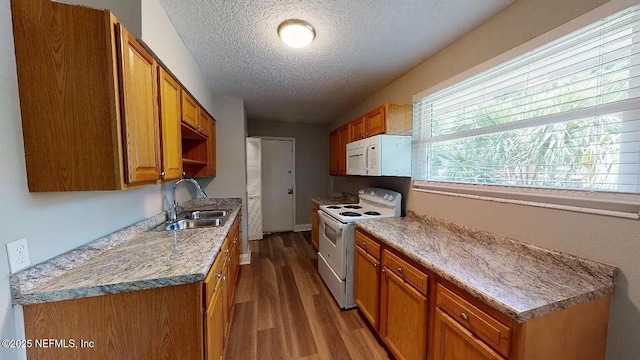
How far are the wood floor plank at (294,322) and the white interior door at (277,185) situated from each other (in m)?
2.20

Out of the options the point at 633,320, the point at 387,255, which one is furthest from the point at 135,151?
the point at 633,320

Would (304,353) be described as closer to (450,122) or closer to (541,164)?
(541,164)

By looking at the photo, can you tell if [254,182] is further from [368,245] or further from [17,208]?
[17,208]

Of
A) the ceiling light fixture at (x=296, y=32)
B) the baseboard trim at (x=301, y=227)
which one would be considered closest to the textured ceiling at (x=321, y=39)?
the ceiling light fixture at (x=296, y=32)

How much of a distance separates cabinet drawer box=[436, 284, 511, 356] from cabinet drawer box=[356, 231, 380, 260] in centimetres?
63

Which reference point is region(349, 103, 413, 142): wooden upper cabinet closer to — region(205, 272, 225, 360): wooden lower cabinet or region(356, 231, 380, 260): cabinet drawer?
region(356, 231, 380, 260): cabinet drawer

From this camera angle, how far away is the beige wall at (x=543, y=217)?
0.99 m

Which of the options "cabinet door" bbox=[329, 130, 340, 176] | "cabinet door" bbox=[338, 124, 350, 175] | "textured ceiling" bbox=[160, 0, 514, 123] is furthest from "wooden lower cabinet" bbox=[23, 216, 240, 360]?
"cabinet door" bbox=[329, 130, 340, 176]

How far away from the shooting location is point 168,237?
5.27 feet

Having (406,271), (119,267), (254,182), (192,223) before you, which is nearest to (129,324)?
(119,267)

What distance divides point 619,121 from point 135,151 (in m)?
2.28

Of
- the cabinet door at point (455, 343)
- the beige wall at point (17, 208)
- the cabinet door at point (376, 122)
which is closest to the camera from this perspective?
the beige wall at point (17, 208)

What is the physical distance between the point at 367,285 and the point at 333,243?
592mm

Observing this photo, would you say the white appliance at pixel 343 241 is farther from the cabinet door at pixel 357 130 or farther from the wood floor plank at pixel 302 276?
the cabinet door at pixel 357 130
